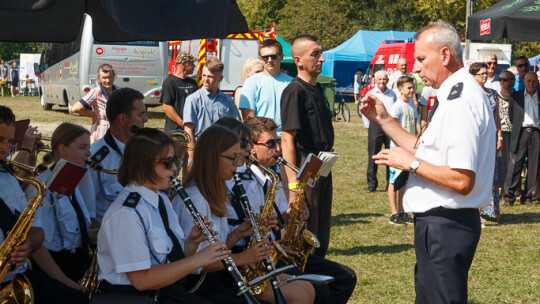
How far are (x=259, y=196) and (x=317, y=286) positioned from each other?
749mm

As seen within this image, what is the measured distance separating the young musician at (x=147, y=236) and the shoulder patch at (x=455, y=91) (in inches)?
56.9

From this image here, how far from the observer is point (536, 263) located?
730cm

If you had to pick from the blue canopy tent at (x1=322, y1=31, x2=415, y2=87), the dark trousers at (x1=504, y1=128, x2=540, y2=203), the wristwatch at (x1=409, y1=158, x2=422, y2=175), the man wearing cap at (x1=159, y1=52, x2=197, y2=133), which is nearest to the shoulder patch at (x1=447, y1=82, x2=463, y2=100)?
the wristwatch at (x1=409, y1=158, x2=422, y2=175)

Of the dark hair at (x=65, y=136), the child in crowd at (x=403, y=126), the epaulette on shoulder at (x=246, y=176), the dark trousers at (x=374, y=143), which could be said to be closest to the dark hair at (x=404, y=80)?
the child in crowd at (x=403, y=126)

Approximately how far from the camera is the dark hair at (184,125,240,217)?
13.1 feet

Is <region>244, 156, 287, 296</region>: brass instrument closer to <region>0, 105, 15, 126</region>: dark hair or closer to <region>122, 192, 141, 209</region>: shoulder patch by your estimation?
<region>122, 192, 141, 209</region>: shoulder patch

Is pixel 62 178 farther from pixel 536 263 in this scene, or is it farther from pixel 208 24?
pixel 536 263

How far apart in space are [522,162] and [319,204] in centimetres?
632

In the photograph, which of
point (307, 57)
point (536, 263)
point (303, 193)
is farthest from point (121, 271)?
point (536, 263)

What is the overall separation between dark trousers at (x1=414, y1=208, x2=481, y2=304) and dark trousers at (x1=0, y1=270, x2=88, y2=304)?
189 cm

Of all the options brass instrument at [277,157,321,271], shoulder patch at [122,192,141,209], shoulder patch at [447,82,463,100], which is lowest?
brass instrument at [277,157,321,271]

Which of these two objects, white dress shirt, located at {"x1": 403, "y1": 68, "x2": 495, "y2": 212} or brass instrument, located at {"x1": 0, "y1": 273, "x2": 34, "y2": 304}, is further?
white dress shirt, located at {"x1": 403, "y1": 68, "x2": 495, "y2": 212}

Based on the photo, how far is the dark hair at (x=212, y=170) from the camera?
3990mm

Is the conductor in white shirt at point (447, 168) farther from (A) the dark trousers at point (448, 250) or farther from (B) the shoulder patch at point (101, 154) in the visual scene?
(B) the shoulder patch at point (101, 154)
